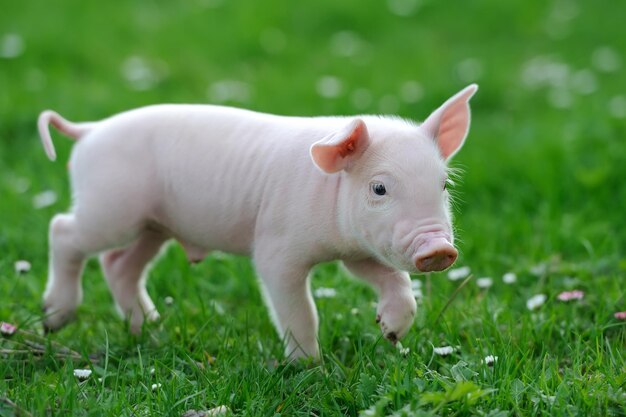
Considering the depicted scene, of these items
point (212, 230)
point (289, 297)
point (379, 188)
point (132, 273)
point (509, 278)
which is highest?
point (379, 188)

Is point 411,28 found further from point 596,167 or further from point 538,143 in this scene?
point 596,167

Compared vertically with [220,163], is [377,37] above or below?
below

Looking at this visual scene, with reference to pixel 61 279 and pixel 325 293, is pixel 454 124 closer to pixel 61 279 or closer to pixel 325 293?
pixel 325 293

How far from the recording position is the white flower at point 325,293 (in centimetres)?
442

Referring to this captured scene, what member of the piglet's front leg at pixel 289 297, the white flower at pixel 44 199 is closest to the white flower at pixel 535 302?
the piglet's front leg at pixel 289 297

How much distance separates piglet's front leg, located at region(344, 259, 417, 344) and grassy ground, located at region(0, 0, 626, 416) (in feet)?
0.38

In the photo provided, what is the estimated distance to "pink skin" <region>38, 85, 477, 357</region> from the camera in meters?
3.25

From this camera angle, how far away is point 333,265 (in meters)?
5.00

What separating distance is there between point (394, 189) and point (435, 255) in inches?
12.2

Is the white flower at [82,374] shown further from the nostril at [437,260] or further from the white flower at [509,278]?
the white flower at [509,278]

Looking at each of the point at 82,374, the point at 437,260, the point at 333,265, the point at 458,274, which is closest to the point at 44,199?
the point at 333,265

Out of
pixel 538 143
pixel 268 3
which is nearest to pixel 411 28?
pixel 268 3

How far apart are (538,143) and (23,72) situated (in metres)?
4.14

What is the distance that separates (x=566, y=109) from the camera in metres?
7.57
